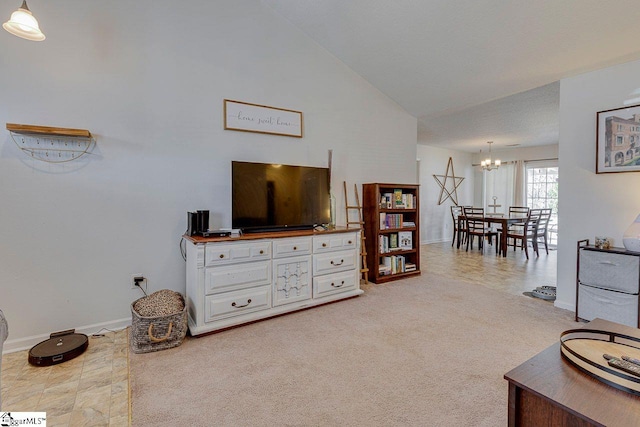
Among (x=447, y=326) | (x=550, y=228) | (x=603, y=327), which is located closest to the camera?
(x=603, y=327)

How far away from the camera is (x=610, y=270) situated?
8.18 feet

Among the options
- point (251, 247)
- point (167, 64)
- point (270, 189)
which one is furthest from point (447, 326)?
point (167, 64)

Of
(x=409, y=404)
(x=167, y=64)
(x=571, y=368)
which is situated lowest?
(x=409, y=404)

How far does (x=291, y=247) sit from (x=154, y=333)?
1265 mm

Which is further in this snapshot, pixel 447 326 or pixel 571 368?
pixel 447 326

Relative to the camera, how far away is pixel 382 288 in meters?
3.67

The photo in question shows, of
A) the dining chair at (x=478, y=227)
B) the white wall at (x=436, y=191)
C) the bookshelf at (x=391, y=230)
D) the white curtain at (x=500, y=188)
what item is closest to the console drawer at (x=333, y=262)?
the bookshelf at (x=391, y=230)

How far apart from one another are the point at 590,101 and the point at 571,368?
2754 millimetres

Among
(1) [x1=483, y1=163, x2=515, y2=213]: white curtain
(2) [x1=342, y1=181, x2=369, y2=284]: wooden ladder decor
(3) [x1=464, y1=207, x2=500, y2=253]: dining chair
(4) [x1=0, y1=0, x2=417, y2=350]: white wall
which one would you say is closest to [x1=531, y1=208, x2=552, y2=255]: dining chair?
(3) [x1=464, y1=207, x2=500, y2=253]: dining chair

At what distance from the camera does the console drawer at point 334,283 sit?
3037 mm

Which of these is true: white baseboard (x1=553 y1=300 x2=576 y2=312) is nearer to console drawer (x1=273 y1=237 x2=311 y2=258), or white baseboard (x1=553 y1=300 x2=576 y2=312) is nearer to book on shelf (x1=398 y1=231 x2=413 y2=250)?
book on shelf (x1=398 y1=231 x2=413 y2=250)

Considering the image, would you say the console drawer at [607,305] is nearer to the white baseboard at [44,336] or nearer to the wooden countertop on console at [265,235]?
the wooden countertop on console at [265,235]

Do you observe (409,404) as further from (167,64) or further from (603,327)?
(167,64)

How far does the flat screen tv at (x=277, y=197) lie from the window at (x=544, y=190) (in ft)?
20.9
